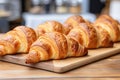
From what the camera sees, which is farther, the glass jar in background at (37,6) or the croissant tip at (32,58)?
the glass jar in background at (37,6)

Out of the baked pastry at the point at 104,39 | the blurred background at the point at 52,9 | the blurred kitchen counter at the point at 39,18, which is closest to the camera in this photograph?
the baked pastry at the point at 104,39

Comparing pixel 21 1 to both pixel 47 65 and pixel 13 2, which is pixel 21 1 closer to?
pixel 13 2

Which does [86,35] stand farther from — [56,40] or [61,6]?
[61,6]

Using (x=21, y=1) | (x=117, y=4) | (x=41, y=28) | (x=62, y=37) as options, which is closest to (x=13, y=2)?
(x=21, y=1)

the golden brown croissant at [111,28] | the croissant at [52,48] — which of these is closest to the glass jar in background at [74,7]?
the golden brown croissant at [111,28]

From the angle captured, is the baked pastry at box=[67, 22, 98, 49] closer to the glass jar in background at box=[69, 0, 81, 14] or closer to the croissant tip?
the croissant tip

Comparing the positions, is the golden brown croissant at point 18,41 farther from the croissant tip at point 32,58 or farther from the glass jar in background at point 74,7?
the glass jar in background at point 74,7

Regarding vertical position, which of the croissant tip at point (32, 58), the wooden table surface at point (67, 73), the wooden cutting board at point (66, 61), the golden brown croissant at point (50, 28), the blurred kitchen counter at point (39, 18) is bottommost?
the blurred kitchen counter at point (39, 18)
